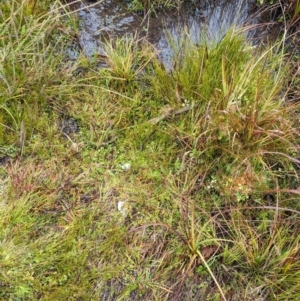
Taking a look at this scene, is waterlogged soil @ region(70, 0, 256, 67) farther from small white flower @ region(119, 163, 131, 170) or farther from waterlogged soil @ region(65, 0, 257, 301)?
small white flower @ region(119, 163, 131, 170)

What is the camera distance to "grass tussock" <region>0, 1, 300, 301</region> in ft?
5.83

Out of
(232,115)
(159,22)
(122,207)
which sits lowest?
(122,207)

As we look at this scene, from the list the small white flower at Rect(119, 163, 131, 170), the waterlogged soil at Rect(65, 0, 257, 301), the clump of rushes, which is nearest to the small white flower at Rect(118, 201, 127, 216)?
the small white flower at Rect(119, 163, 131, 170)

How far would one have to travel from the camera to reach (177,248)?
1839 millimetres

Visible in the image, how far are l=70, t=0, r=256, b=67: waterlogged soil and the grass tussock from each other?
16 cm

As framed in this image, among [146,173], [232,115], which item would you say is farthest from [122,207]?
[232,115]

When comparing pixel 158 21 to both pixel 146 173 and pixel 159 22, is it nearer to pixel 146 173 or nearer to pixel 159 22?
pixel 159 22

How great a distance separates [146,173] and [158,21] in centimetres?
111

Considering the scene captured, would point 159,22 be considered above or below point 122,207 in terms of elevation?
above

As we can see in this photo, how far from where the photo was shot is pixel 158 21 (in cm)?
256

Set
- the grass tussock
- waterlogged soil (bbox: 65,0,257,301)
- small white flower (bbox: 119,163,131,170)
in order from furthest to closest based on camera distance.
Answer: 1. waterlogged soil (bbox: 65,0,257,301)
2. small white flower (bbox: 119,163,131,170)
3. the grass tussock

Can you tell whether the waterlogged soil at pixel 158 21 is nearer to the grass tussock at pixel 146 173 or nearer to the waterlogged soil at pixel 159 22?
the waterlogged soil at pixel 159 22

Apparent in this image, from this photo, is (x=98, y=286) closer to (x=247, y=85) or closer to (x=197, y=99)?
A: (x=197, y=99)

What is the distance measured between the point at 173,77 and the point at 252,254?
3.46 feet
